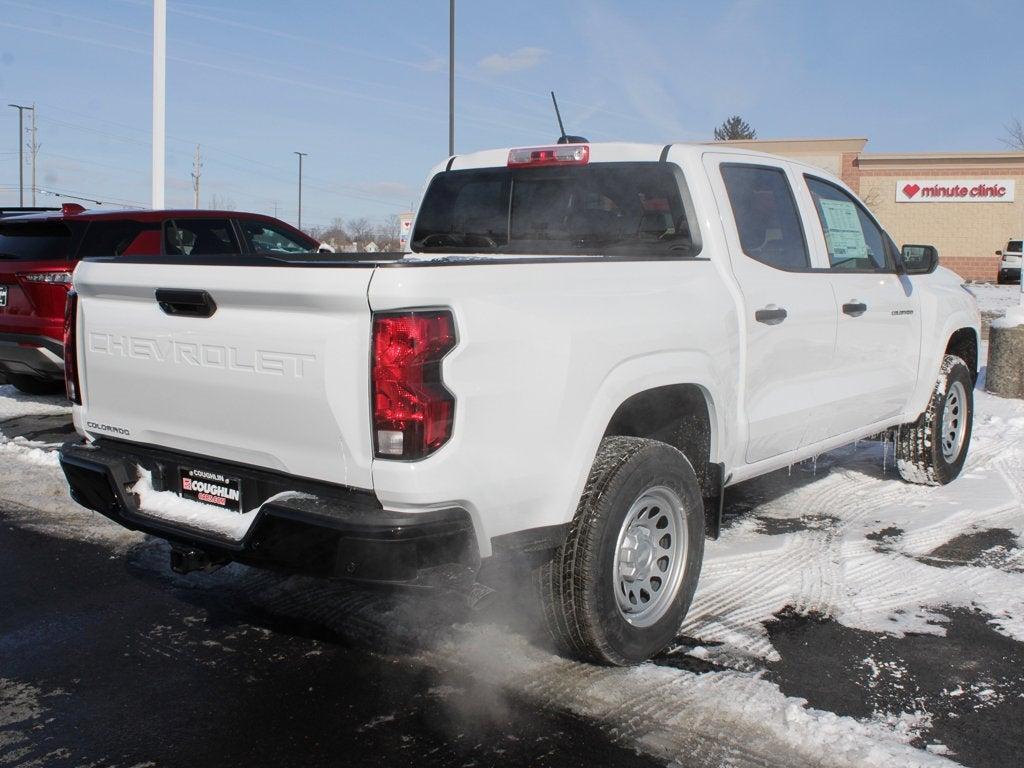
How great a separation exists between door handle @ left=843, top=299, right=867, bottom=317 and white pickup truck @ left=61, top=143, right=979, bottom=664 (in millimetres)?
34

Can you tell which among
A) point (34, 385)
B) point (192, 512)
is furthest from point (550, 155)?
point (34, 385)

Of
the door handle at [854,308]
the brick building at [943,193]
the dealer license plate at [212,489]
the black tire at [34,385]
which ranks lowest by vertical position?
the black tire at [34,385]

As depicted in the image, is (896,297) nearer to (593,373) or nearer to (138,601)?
(593,373)

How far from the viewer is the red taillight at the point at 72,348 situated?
3695 mm

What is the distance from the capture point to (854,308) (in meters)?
4.96

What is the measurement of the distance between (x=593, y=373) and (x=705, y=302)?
2.92 feet

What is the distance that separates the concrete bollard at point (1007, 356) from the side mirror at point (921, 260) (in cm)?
419

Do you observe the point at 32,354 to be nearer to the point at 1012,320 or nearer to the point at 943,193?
the point at 1012,320

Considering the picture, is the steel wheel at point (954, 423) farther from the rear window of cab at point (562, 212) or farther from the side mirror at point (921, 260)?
the rear window of cab at point (562, 212)

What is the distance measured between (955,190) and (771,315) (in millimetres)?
42711

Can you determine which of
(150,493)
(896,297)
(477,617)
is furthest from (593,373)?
(896,297)

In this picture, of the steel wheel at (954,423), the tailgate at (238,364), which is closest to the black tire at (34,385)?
the tailgate at (238,364)

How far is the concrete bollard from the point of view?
31.0ft

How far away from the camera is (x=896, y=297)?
5500mm
